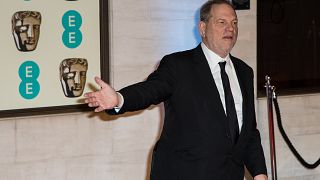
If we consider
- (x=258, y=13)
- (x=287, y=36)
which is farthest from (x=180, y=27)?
(x=287, y=36)

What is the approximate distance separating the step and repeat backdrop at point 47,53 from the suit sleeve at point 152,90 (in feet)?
7.11

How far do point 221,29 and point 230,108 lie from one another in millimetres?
487

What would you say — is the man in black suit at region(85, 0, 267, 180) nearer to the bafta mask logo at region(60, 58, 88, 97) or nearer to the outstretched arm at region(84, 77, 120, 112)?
the outstretched arm at region(84, 77, 120, 112)

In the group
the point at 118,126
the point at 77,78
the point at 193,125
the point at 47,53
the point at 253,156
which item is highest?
the point at 47,53

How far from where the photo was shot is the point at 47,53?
630 cm

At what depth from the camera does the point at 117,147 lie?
6773mm

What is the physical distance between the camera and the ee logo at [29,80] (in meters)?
6.20

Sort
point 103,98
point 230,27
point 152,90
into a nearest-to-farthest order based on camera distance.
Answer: point 103,98, point 152,90, point 230,27

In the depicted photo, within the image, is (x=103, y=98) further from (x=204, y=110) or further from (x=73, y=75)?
(x=73, y=75)

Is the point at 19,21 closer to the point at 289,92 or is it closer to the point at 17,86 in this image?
the point at 17,86

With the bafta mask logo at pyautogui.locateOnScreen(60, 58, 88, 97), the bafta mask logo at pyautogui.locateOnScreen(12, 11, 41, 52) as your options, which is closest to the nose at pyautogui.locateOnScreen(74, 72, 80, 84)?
the bafta mask logo at pyautogui.locateOnScreen(60, 58, 88, 97)

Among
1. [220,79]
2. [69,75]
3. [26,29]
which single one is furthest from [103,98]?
[69,75]

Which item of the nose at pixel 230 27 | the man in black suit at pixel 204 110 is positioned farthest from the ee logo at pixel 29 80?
the nose at pixel 230 27

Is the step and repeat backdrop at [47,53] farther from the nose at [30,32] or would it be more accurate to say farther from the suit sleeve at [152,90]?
the suit sleeve at [152,90]
